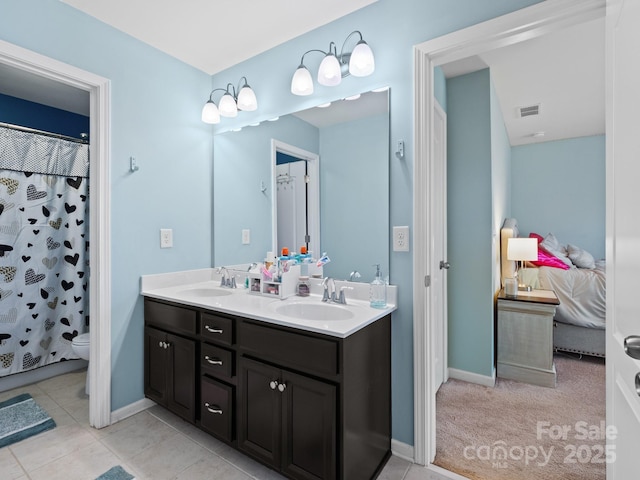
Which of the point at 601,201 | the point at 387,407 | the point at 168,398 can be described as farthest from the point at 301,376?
the point at 601,201

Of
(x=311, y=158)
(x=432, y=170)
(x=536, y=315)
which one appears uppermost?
(x=311, y=158)

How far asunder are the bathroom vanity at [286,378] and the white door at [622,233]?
2.76ft

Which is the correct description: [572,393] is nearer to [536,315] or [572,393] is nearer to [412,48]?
[536,315]

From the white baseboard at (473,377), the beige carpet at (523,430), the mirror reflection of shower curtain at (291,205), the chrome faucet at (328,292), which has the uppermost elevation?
the mirror reflection of shower curtain at (291,205)

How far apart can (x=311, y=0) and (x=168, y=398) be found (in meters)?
2.47

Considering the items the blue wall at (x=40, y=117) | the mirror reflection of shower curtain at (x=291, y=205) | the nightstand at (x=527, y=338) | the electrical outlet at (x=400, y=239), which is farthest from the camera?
the blue wall at (x=40, y=117)

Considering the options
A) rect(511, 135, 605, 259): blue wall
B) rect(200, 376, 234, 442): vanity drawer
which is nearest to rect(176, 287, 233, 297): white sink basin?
rect(200, 376, 234, 442): vanity drawer

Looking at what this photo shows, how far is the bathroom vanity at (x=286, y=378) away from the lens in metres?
1.36

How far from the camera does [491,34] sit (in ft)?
4.89

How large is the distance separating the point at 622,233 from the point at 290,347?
1.21 meters

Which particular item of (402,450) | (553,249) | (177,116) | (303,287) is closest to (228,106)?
(177,116)

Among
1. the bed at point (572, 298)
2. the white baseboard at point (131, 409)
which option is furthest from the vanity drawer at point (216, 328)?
the bed at point (572, 298)

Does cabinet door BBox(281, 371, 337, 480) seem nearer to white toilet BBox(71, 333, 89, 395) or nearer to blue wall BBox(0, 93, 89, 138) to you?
white toilet BBox(71, 333, 89, 395)

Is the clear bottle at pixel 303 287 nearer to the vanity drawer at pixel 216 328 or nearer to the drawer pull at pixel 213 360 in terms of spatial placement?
the vanity drawer at pixel 216 328
